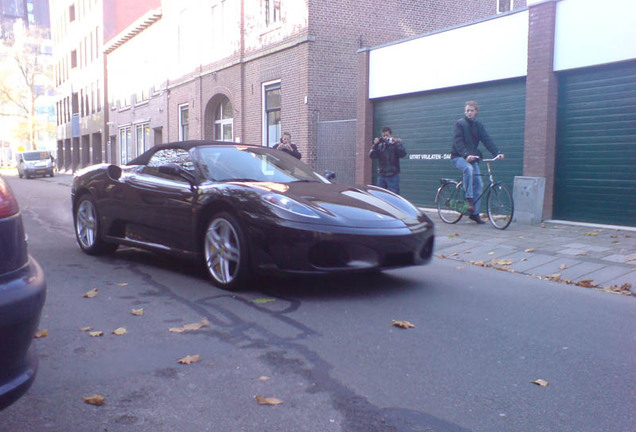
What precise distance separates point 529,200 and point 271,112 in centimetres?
1276

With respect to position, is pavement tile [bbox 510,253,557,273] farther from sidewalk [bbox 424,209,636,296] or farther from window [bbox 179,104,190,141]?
window [bbox 179,104,190,141]

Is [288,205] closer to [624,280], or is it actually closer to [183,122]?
[624,280]

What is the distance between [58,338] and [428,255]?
322 cm

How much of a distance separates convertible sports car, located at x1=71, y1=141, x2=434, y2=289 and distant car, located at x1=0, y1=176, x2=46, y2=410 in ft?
9.34

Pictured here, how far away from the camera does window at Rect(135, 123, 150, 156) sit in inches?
1391

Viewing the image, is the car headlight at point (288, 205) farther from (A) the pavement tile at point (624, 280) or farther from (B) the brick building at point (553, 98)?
(B) the brick building at point (553, 98)

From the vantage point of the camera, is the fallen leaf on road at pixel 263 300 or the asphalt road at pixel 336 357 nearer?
the asphalt road at pixel 336 357

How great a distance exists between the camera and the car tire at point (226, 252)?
5527 mm

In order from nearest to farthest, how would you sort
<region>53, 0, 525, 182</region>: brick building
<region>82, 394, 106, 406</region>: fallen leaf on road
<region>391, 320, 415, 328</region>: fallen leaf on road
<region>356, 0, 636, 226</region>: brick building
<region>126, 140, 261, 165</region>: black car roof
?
<region>82, 394, 106, 406</region>: fallen leaf on road
<region>391, 320, 415, 328</region>: fallen leaf on road
<region>126, 140, 261, 165</region>: black car roof
<region>356, 0, 636, 226</region>: brick building
<region>53, 0, 525, 182</region>: brick building

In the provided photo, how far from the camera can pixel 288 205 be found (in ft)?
17.7

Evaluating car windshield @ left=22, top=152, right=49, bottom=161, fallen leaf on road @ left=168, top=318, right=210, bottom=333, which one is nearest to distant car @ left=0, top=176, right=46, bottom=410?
fallen leaf on road @ left=168, top=318, right=210, bottom=333

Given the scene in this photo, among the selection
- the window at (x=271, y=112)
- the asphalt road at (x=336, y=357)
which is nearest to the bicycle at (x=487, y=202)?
the asphalt road at (x=336, y=357)

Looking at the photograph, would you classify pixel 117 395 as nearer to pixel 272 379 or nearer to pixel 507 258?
pixel 272 379

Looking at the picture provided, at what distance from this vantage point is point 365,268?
5.39m
